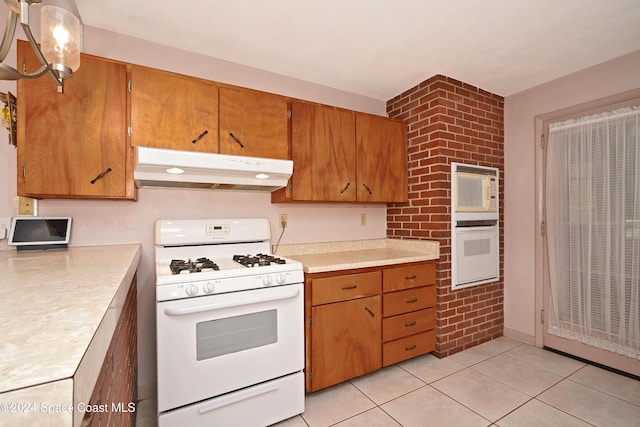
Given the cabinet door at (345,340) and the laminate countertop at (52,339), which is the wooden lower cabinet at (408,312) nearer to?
the cabinet door at (345,340)

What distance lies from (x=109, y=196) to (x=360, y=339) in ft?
6.14

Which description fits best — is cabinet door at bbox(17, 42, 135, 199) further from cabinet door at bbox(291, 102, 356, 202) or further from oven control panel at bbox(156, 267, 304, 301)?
cabinet door at bbox(291, 102, 356, 202)

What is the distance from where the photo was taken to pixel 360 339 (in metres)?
2.07

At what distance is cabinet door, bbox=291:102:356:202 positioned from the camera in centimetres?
219

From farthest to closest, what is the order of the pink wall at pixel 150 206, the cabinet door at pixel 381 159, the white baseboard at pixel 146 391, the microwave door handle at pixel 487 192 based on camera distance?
the microwave door handle at pixel 487 192 → the cabinet door at pixel 381 159 → the white baseboard at pixel 146 391 → the pink wall at pixel 150 206

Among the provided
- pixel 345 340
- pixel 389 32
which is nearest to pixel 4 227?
pixel 345 340

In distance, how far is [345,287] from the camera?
2018 millimetres

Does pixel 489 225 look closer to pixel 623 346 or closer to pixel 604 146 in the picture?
pixel 604 146

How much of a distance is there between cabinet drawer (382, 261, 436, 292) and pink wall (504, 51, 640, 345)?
1.05 metres

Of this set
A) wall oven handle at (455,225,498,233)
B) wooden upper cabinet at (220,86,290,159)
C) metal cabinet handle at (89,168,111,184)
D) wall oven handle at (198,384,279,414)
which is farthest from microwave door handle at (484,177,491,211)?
metal cabinet handle at (89,168,111,184)

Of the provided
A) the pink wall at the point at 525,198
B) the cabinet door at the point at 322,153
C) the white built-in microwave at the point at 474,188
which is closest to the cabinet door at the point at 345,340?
the cabinet door at the point at 322,153

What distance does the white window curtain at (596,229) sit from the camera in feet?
6.91

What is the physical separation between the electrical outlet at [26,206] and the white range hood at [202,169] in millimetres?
562

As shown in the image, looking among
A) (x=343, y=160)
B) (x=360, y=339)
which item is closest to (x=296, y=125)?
(x=343, y=160)
